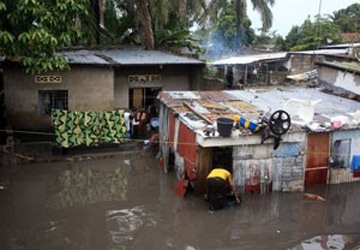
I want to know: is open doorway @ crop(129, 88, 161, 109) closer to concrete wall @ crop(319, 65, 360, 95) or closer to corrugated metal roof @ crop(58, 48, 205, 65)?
corrugated metal roof @ crop(58, 48, 205, 65)

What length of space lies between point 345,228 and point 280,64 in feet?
40.7

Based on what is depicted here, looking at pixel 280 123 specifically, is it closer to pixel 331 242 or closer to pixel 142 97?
pixel 331 242

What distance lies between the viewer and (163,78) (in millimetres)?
21125

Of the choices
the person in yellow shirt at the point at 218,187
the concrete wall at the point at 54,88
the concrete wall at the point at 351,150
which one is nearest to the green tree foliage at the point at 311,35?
the concrete wall at the point at 351,150

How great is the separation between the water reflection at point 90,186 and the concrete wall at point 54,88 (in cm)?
406

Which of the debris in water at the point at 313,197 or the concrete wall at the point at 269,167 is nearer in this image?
the concrete wall at the point at 269,167

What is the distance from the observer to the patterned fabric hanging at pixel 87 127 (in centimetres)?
1627

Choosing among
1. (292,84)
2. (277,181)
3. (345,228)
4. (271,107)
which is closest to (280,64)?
(292,84)

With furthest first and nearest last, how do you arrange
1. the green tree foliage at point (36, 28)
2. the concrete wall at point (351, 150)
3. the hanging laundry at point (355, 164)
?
the hanging laundry at point (355, 164) → the concrete wall at point (351, 150) → the green tree foliage at point (36, 28)

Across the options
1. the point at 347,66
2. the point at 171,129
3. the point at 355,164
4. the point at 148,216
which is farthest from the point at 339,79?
the point at 148,216

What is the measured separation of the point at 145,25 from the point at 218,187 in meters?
13.3

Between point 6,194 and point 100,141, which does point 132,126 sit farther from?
point 6,194

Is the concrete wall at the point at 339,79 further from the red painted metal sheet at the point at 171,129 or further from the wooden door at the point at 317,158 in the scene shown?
the red painted metal sheet at the point at 171,129

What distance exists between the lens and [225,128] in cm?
1168
